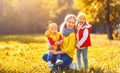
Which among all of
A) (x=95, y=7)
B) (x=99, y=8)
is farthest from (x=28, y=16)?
(x=95, y=7)

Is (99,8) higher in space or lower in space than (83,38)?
higher

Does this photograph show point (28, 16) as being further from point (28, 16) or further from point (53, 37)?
point (53, 37)

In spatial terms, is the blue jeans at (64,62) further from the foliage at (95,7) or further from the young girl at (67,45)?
the foliage at (95,7)

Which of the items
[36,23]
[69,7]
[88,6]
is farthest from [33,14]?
[88,6]

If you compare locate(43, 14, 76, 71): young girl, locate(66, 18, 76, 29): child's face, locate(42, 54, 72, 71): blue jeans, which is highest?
locate(66, 18, 76, 29): child's face

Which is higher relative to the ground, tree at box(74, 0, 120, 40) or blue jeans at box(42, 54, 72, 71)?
tree at box(74, 0, 120, 40)

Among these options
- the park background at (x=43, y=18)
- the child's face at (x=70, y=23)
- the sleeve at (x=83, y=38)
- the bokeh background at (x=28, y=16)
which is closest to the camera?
the child's face at (x=70, y=23)

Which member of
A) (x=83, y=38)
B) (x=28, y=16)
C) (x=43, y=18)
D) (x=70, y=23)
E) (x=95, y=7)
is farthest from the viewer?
(x=43, y=18)

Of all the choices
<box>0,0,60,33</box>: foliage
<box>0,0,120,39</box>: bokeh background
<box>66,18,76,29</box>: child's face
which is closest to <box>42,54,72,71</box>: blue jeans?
<box>66,18,76,29</box>: child's face

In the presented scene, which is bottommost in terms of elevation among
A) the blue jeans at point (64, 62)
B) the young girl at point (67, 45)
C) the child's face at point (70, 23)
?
the blue jeans at point (64, 62)

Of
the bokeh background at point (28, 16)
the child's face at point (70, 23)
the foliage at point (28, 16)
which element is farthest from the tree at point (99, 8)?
the child's face at point (70, 23)

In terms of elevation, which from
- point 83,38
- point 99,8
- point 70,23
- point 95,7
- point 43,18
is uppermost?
point 95,7

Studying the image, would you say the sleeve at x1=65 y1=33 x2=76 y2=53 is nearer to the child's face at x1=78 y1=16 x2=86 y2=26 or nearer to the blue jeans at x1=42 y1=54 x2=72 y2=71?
the blue jeans at x1=42 y1=54 x2=72 y2=71

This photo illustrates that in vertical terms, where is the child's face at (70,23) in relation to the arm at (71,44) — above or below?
above
